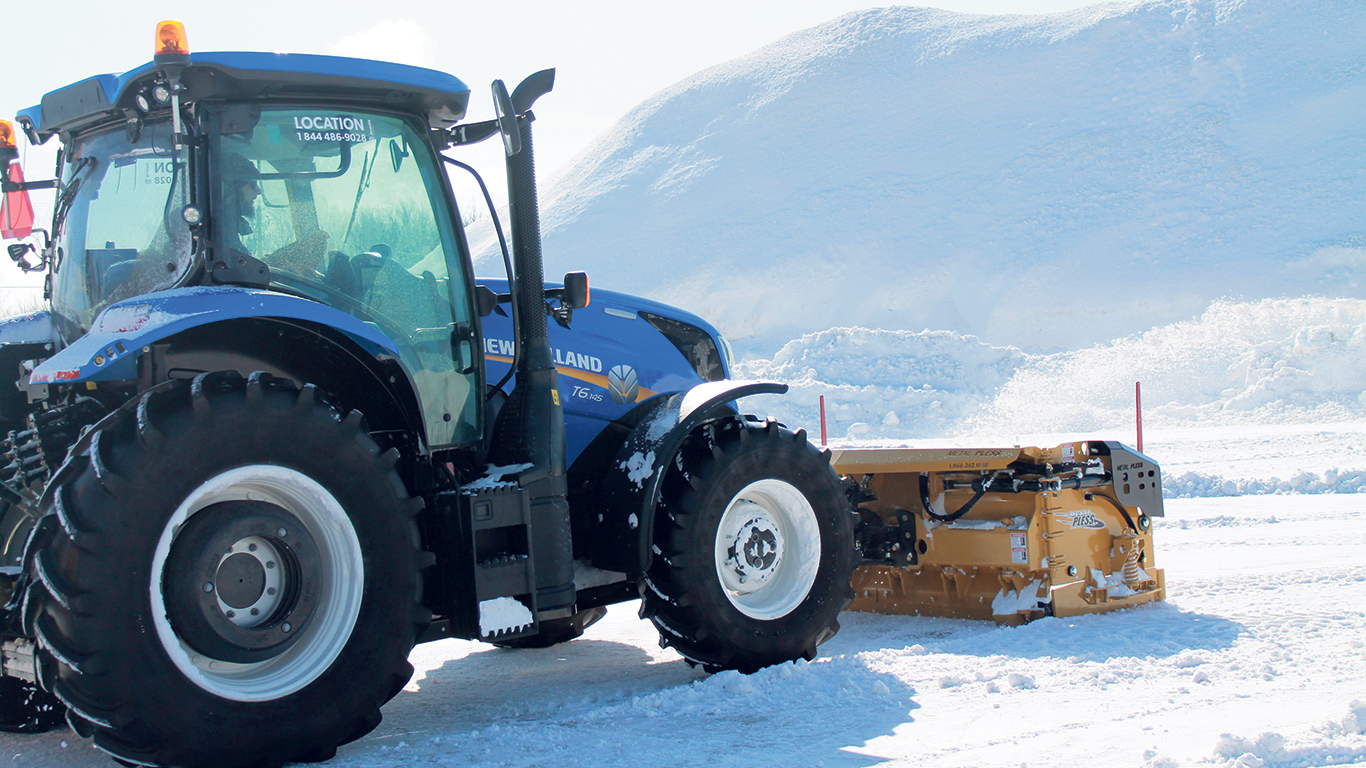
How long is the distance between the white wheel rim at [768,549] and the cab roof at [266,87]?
6.77 ft

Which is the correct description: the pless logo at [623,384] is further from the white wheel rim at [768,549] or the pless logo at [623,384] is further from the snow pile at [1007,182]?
the snow pile at [1007,182]

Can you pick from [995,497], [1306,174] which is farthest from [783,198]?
[995,497]

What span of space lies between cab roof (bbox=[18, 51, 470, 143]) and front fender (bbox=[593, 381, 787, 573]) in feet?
4.94

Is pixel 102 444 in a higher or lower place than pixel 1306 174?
lower

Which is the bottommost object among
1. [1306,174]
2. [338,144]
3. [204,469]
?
[204,469]

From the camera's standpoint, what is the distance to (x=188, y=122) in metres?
3.84

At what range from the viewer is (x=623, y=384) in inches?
212

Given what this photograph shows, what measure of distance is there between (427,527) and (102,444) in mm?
1241

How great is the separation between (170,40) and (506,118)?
1.15 metres

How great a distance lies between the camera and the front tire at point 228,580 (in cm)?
319

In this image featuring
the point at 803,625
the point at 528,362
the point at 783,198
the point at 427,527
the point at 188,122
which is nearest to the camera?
the point at 188,122

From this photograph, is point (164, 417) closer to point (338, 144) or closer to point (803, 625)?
point (338, 144)

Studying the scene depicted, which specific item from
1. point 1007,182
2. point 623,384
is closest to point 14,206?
point 623,384

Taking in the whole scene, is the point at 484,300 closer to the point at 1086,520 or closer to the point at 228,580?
the point at 228,580
